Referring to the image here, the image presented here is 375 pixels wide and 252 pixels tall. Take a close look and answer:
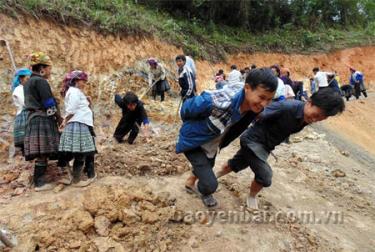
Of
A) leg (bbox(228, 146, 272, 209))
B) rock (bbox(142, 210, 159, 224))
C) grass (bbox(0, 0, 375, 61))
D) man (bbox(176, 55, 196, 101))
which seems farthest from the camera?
grass (bbox(0, 0, 375, 61))

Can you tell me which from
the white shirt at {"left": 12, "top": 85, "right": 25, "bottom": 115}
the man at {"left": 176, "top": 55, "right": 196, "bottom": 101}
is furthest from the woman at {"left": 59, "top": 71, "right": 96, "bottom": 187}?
the man at {"left": 176, "top": 55, "right": 196, "bottom": 101}

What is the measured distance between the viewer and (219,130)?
11.1 feet

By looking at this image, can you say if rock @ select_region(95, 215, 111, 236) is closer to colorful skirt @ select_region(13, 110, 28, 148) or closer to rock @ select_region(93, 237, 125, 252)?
rock @ select_region(93, 237, 125, 252)

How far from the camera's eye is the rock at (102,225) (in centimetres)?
331

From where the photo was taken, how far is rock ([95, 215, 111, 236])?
3310 mm

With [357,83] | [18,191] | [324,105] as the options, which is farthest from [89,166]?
[357,83]

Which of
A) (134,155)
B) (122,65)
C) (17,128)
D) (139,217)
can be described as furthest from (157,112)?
(139,217)

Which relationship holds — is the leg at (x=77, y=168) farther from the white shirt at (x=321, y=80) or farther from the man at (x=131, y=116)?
the white shirt at (x=321, y=80)

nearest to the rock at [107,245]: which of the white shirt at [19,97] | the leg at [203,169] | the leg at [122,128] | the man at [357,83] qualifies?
the leg at [203,169]

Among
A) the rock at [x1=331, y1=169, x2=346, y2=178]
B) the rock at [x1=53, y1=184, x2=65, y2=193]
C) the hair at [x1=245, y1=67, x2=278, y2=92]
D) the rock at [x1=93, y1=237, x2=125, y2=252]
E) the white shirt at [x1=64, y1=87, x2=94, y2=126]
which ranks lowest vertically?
the rock at [x1=331, y1=169, x2=346, y2=178]

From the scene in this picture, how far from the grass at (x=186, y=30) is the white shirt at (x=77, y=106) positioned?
5.27 metres

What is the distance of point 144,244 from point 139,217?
13.7 inches

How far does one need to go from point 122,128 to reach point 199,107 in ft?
10.9

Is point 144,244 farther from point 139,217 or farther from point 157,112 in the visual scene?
point 157,112
